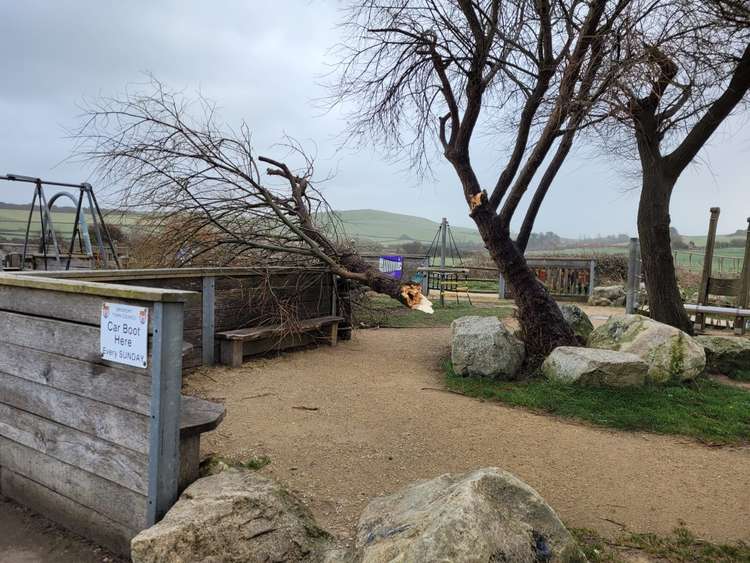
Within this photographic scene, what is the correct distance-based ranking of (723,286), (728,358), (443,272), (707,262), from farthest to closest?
(443,272) < (723,286) < (707,262) < (728,358)

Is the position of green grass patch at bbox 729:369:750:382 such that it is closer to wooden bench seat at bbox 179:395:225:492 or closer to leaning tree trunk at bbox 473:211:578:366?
leaning tree trunk at bbox 473:211:578:366

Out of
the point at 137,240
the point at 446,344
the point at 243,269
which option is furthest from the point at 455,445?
the point at 137,240

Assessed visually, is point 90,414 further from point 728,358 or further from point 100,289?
point 728,358

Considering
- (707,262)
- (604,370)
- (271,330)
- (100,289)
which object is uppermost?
(707,262)

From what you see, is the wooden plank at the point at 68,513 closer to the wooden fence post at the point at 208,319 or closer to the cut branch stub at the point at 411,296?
the wooden fence post at the point at 208,319

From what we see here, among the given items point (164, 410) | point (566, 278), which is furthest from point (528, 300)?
point (566, 278)

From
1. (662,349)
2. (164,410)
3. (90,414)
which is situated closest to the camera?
(164,410)

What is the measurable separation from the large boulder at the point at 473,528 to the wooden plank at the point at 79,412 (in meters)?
1.13

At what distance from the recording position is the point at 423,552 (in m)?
2.05

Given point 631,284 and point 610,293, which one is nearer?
point 631,284

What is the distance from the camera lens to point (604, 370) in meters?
5.58

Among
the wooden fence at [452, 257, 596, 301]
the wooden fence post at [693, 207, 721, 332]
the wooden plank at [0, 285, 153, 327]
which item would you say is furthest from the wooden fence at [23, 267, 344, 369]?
the wooden fence at [452, 257, 596, 301]

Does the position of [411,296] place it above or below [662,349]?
above

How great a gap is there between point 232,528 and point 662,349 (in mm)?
5135
